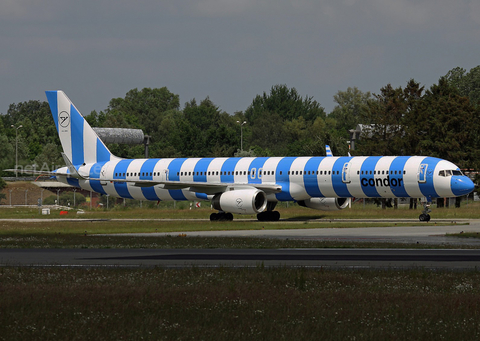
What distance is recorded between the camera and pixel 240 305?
12.0 meters

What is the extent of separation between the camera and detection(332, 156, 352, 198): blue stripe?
4400cm

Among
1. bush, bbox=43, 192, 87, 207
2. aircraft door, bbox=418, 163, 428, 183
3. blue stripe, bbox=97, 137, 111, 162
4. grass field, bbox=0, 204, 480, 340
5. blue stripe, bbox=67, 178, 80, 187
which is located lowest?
grass field, bbox=0, 204, 480, 340

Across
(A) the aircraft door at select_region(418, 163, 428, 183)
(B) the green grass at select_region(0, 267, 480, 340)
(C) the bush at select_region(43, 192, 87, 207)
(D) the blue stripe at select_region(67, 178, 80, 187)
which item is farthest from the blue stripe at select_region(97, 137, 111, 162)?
(B) the green grass at select_region(0, 267, 480, 340)

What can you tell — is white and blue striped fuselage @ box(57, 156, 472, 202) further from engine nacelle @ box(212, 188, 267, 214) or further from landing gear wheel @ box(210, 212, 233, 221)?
engine nacelle @ box(212, 188, 267, 214)

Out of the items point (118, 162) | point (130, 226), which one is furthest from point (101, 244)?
point (118, 162)

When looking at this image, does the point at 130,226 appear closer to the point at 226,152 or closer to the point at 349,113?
the point at 226,152

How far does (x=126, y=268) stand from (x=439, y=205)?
166 feet

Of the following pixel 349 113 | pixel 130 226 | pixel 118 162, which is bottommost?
pixel 130 226

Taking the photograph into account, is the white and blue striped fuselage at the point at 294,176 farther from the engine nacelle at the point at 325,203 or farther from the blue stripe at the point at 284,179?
the engine nacelle at the point at 325,203

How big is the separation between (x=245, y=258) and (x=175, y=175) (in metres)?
30.6

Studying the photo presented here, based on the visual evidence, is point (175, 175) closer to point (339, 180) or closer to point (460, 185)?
point (339, 180)

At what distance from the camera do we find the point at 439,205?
2525 inches

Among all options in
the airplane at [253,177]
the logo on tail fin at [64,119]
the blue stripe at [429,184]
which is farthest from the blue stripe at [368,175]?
the logo on tail fin at [64,119]

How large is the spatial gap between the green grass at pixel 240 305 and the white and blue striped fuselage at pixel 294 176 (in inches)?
1065
